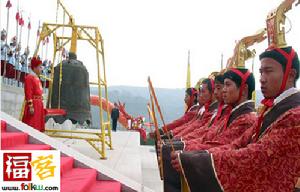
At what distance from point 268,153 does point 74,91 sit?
5236 millimetres

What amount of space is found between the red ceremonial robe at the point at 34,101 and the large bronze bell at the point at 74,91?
0.85 metres

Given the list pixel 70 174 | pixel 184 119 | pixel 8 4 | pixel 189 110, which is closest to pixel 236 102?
pixel 70 174

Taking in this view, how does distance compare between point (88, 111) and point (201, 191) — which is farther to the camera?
point (88, 111)

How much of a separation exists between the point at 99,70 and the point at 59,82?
2.76 ft

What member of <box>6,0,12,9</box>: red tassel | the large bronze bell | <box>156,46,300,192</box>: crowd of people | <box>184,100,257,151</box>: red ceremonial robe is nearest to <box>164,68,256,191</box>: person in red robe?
<box>184,100,257,151</box>: red ceremonial robe

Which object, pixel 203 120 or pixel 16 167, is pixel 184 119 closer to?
pixel 203 120

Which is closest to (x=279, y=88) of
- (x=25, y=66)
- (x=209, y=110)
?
(x=209, y=110)

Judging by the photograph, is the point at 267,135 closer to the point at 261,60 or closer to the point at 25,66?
the point at 261,60

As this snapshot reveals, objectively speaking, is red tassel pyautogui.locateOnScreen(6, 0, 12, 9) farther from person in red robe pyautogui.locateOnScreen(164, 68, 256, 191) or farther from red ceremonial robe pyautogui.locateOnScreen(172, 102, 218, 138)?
person in red robe pyautogui.locateOnScreen(164, 68, 256, 191)

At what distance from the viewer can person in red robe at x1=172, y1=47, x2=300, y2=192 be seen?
1.83 m

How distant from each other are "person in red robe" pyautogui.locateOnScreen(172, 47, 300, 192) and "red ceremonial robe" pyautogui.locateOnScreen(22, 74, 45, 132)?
3.98 meters

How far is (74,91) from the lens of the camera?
21.9 ft

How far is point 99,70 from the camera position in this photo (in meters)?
6.48

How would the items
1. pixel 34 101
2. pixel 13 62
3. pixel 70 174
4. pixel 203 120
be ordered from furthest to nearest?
1. pixel 13 62
2. pixel 34 101
3. pixel 203 120
4. pixel 70 174
